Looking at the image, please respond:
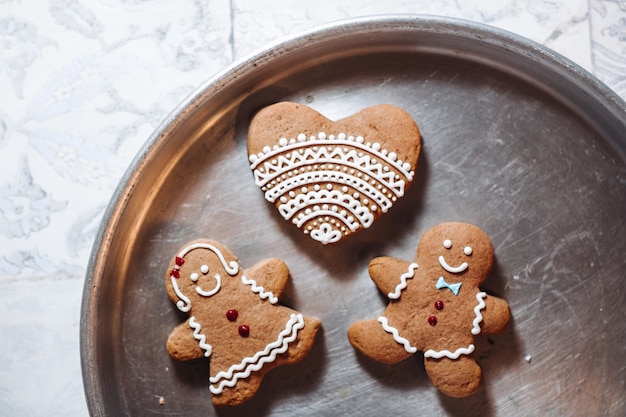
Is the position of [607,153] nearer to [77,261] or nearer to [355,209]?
[355,209]

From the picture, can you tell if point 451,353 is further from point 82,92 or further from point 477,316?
point 82,92

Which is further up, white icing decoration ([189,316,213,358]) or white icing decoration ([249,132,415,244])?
white icing decoration ([249,132,415,244])

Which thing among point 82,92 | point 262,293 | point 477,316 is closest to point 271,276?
point 262,293

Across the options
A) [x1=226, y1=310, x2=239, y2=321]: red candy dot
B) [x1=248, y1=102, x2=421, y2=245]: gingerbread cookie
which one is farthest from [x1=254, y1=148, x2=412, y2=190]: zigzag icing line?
[x1=226, y1=310, x2=239, y2=321]: red candy dot

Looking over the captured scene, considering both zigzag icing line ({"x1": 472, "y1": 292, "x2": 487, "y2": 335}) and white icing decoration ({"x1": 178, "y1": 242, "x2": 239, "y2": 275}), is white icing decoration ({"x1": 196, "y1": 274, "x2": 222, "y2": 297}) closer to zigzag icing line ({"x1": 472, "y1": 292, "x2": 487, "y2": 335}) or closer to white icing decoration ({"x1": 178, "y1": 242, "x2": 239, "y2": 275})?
white icing decoration ({"x1": 178, "y1": 242, "x2": 239, "y2": 275})

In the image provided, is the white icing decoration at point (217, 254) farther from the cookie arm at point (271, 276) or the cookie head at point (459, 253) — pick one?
the cookie head at point (459, 253)

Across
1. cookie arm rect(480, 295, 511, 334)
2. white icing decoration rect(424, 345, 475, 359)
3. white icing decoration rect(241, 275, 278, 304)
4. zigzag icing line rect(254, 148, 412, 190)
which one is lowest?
white icing decoration rect(424, 345, 475, 359)

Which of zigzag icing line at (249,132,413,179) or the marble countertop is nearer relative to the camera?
zigzag icing line at (249,132,413,179)
